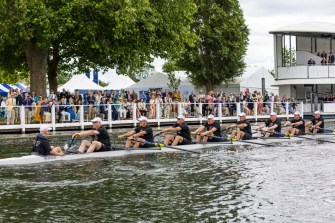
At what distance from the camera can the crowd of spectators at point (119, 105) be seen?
36188 millimetres

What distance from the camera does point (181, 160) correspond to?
23953 millimetres

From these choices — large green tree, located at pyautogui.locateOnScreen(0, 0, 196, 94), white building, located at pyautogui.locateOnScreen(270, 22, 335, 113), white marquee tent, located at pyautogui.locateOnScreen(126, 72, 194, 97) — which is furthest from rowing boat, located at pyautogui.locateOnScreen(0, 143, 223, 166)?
white marquee tent, located at pyautogui.locateOnScreen(126, 72, 194, 97)

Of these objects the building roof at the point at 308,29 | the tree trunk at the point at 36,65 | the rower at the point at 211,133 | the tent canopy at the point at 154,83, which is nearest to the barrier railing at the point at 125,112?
the tree trunk at the point at 36,65

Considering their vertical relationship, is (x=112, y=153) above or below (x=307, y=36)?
below

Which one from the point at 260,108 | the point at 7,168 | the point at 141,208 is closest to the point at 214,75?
the point at 260,108

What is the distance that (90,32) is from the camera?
38969 mm

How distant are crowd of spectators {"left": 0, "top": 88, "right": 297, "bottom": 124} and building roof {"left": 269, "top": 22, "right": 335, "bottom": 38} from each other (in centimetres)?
887

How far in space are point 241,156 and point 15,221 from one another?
1336 centimetres

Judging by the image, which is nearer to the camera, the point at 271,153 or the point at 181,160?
the point at 181,160

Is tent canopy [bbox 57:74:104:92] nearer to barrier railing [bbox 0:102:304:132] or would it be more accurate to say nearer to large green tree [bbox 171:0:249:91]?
barrier railing [bbox 0:102:304:132]

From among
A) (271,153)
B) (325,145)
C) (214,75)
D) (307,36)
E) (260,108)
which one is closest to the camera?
(271,153)

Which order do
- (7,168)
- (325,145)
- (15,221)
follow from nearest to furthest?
(15,221)
(7,168)
(325,145)

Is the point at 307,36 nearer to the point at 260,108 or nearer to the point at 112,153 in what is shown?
the point at 260,108

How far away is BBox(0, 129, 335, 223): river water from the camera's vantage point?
547 inches
